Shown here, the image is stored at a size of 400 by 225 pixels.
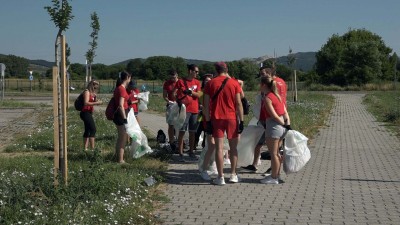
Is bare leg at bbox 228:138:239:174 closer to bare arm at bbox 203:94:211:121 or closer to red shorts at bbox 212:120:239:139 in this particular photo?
red shorts at bbox 212:120:239:139

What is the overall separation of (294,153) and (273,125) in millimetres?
609

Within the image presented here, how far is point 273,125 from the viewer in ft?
27.8

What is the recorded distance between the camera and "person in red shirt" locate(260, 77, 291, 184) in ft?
27.7

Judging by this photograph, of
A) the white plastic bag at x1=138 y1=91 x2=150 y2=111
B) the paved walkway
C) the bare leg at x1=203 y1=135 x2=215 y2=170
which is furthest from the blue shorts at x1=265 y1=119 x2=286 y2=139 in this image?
the white plastic bag at x1=138 y1=91 x2=150 y2=111

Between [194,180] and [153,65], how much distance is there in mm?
64919

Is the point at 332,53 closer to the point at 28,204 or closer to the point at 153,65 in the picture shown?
the point at 153,65

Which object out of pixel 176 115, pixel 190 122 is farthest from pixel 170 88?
pixel 190 122

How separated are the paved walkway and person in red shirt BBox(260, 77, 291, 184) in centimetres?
24

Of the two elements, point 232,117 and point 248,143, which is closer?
point 232,117

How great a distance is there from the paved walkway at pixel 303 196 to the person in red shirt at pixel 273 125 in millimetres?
240

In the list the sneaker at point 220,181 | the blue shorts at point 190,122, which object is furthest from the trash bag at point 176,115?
the sneaker at point 220,181

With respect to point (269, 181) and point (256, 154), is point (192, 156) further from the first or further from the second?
point (269, 181)

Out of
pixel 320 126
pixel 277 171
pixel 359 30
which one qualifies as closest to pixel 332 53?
pixel 359 30

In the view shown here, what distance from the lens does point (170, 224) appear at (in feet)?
20.2
